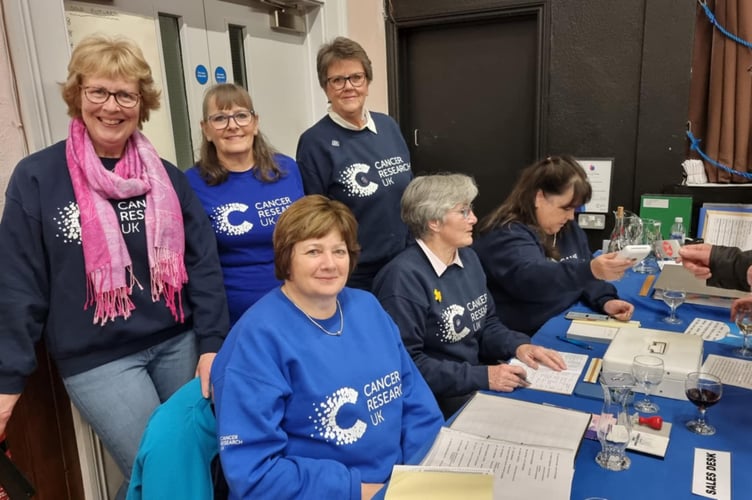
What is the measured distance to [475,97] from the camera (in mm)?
4051

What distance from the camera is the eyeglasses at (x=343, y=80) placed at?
2.20 metres

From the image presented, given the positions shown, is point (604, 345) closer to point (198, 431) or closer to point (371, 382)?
point (371, 382)

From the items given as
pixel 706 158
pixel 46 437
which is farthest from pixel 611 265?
pixel 706 158

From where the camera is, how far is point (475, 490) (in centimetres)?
101

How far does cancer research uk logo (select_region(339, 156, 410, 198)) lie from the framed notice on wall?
1.76m

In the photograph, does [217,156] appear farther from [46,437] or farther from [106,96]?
[46,437]

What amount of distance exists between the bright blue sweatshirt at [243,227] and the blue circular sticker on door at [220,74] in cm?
100

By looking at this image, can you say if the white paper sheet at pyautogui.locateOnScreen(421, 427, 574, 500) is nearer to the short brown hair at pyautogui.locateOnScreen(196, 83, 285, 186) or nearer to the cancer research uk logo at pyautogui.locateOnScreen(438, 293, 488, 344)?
the cancer research uk logo at pyautogui.locateOnScreen(438, 293, 488, 344)

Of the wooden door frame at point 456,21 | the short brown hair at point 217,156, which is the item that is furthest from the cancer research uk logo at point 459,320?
the wooden door frame at point 456,21

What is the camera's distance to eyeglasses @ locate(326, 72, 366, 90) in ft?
7.23

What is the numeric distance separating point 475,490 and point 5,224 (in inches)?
50.6

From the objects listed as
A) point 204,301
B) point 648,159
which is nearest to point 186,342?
point 204,301

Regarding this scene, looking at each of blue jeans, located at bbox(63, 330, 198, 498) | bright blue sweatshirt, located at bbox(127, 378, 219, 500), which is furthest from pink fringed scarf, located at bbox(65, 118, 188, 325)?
bright blue sweatshirt, located at bbox(127, 378, 219, 500)

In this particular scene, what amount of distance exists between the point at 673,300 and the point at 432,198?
975 mm
